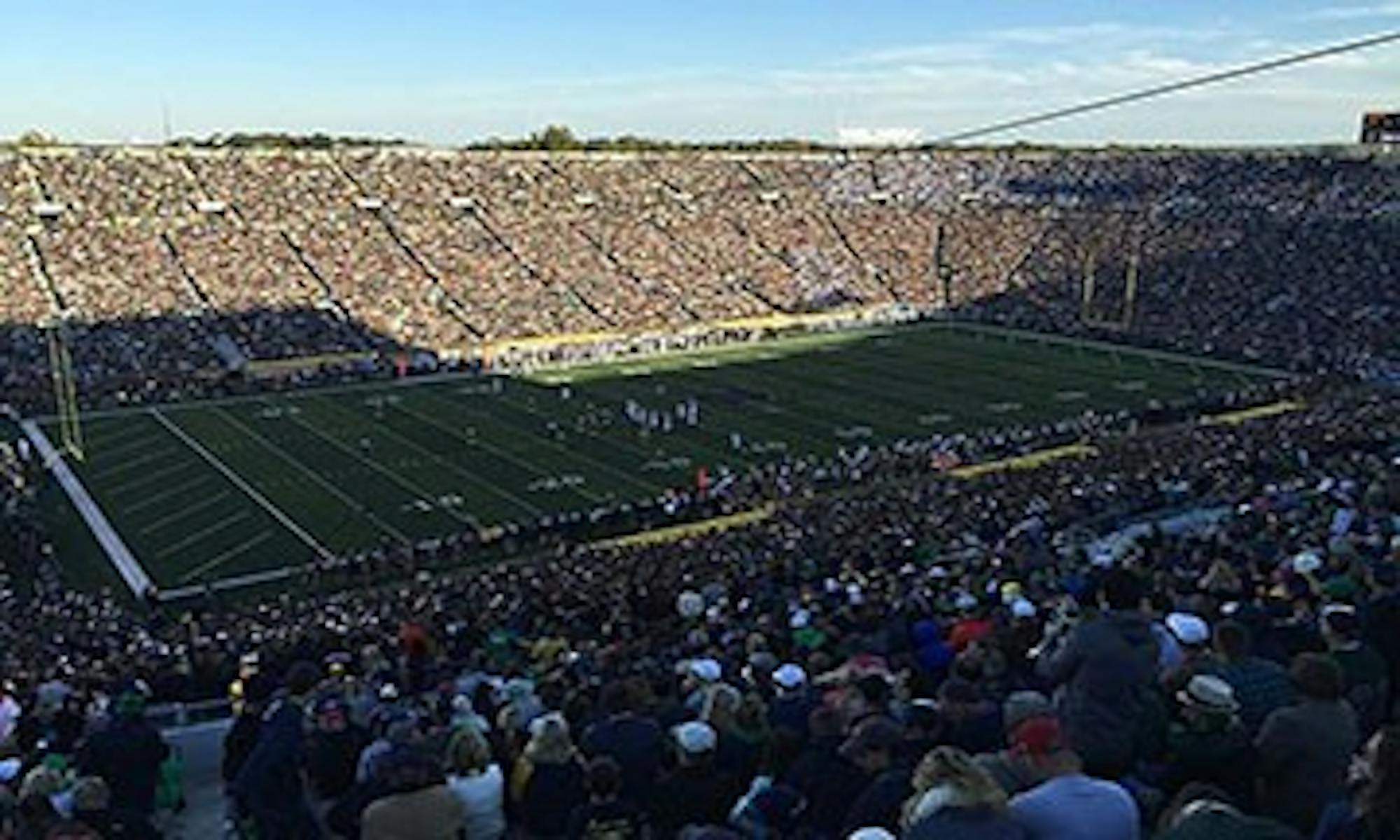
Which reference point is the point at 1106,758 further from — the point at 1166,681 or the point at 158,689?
the point at 158,689

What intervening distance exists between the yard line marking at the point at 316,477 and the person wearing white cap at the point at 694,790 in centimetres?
2375

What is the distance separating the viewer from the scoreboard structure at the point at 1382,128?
74938 millimetres

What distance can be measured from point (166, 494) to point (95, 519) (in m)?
2.49

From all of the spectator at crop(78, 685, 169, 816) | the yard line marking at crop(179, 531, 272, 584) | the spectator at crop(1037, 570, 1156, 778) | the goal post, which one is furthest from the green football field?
the spectator at crop(1037, 570, 1156, 778)

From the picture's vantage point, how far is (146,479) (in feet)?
113

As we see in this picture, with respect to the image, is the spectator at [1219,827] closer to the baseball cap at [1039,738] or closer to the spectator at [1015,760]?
the spectator at [1015,760]

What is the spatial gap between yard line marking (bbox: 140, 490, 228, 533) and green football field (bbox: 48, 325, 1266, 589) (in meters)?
0.06

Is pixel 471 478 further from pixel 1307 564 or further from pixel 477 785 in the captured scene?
pixel 477 785

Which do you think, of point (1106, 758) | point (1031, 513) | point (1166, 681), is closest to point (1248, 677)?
point (1166, 681)

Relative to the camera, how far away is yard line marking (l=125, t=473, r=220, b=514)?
3184 centimetres

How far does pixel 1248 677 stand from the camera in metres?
6.46

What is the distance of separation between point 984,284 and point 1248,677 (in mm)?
63142

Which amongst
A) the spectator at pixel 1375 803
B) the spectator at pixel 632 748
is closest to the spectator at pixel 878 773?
the spectator at pixel 632 748

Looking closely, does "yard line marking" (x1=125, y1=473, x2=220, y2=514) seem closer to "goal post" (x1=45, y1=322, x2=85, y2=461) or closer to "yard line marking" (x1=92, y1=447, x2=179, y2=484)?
"yard line marking" (x1=92, y1=447, x2=179, y2=484)
